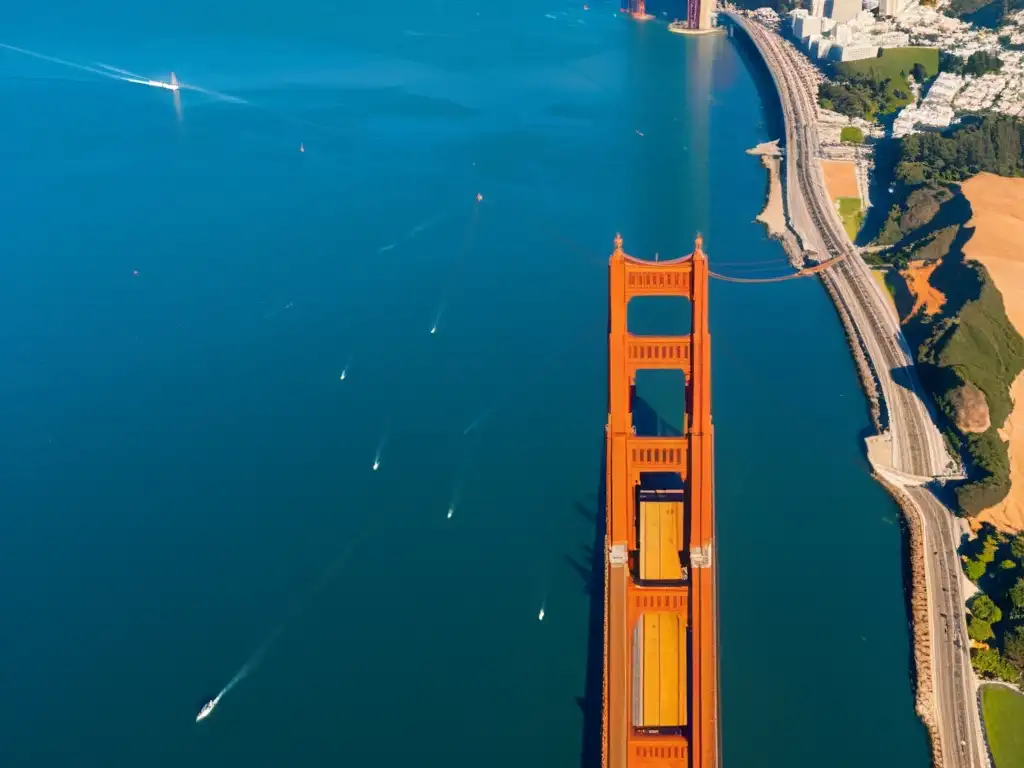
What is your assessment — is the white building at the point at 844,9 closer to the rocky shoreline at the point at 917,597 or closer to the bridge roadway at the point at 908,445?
the bridge roadway at the point at 908,445

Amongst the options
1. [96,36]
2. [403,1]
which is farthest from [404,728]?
[403,1]

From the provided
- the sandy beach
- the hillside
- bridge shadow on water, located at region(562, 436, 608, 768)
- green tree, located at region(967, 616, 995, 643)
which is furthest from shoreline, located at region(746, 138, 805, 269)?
green tree, located at region(967, 616, 995, 643)

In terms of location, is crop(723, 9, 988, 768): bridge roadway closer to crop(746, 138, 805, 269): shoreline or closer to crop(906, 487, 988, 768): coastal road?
crop(906, 487, 988, 768): coastal road

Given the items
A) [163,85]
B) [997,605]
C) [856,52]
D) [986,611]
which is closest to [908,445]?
[997,605]

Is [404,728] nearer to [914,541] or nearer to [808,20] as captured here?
[914,541]

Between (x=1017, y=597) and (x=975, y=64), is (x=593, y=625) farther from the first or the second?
(x=975, y=64)

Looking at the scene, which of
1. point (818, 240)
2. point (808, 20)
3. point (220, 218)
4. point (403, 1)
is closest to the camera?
point (818, 240)

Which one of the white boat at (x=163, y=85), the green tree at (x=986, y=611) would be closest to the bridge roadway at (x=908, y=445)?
the green tree at (x=986, y=611)
